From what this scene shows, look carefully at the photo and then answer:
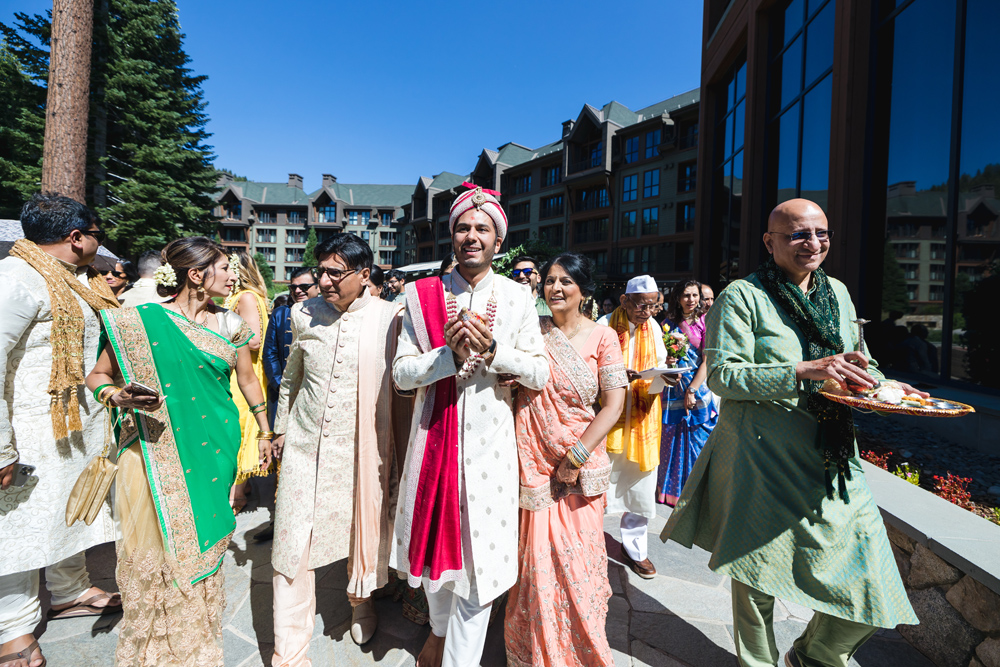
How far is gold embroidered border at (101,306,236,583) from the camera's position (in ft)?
6.91

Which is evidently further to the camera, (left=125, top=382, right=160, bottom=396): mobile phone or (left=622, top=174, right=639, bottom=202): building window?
(left=622, top=174, right=639, bottom=202): building window

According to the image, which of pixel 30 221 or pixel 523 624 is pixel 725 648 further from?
pixel 30 221

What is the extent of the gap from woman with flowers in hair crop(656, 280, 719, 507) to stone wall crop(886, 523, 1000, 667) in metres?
1.70

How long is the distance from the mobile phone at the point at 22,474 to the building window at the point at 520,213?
120 ft

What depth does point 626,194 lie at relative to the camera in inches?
1203

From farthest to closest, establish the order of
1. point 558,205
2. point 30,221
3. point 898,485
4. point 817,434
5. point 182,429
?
point 558,205 → point 898,485 → point 30,221 → point 182,429 → point 817,434

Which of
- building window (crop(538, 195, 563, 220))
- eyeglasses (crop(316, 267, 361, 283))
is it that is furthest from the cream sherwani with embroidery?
building window (crop(538, 195, 563, 220))

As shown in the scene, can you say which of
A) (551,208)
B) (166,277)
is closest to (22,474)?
(166,277)

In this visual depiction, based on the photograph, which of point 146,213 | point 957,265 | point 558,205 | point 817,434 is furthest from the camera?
Result: point 558,205

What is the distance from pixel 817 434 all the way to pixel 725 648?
4.82 ft

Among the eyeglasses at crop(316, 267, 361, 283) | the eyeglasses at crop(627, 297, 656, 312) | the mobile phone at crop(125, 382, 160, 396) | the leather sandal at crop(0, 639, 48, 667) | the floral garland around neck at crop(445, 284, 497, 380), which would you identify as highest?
the eyeglasses at crop(316, 267, 361, 283)

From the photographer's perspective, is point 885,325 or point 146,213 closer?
point 885,325

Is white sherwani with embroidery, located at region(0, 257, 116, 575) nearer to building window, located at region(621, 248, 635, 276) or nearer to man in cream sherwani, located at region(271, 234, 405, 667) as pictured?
man in cream sherwani, located at region(271, 234, 405, 667)

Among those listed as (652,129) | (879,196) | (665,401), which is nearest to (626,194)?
(652,129)
